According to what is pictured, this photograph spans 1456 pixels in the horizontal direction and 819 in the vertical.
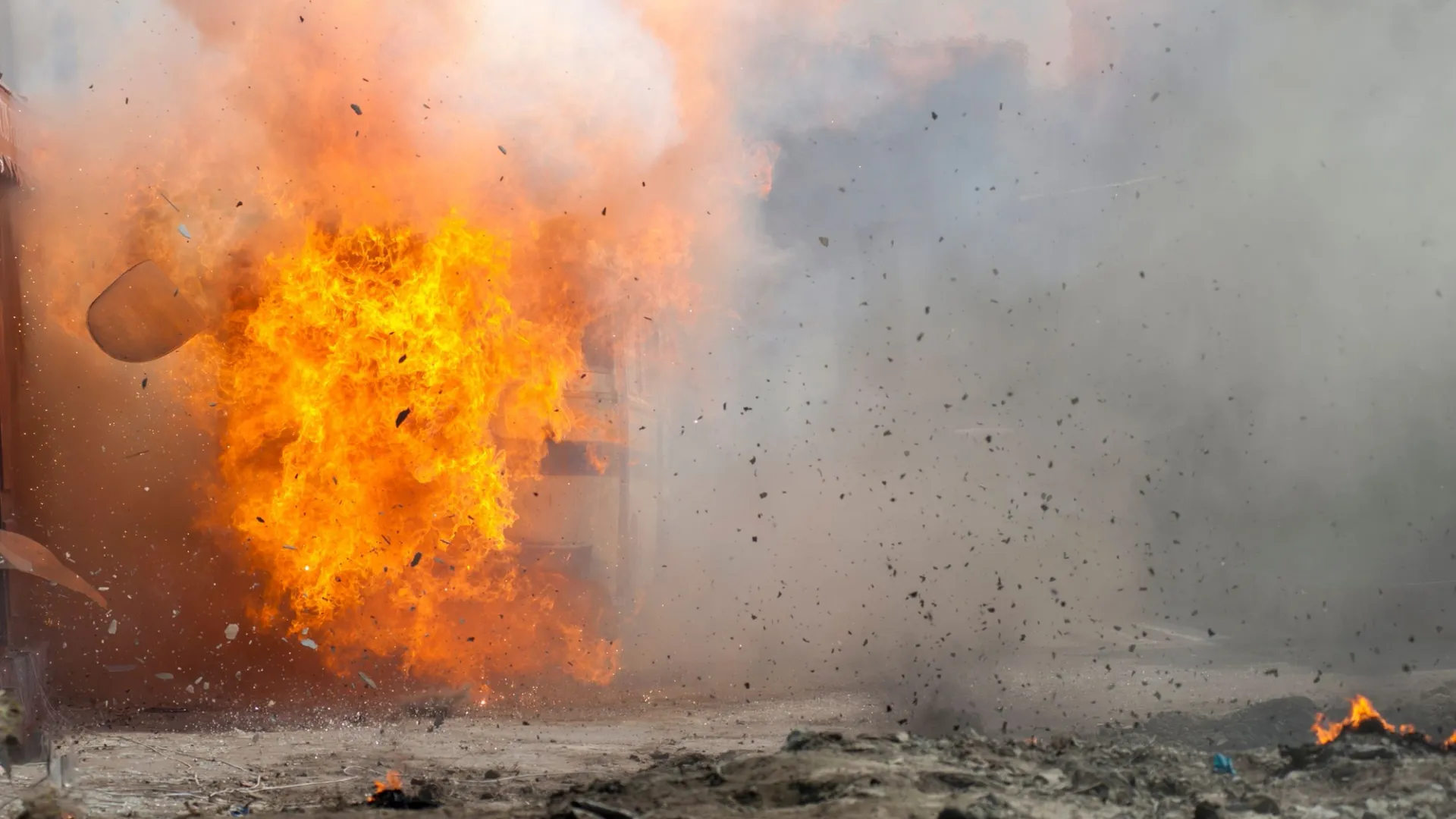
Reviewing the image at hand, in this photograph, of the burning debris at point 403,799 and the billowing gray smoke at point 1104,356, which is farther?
the billowing gray smoke at point 1104,356

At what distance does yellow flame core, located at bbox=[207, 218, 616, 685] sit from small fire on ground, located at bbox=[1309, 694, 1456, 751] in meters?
4.51

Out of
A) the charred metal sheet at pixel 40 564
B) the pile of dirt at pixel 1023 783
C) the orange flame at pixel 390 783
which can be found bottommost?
the pile of dirt at pixel 1023 783

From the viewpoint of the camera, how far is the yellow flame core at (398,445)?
21.6ft

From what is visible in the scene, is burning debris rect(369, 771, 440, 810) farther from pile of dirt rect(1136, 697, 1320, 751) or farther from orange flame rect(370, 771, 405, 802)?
pile of dirt rect(1136, 697, 1320, 751)

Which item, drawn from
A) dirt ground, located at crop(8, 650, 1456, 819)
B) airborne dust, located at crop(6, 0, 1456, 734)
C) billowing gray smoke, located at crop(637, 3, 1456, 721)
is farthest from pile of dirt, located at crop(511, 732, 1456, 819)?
billowing gray smoke, located at crop(637, 3, 1456, 721)

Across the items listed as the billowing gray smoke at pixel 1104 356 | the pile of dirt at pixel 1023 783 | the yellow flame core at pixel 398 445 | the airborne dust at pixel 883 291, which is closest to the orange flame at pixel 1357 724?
the pile of dirt at pixel 1023 783

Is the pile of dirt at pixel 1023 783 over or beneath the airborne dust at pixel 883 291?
beneath

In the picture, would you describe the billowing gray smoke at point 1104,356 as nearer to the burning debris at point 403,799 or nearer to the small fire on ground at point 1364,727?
the small fire on ground at point 1364,727

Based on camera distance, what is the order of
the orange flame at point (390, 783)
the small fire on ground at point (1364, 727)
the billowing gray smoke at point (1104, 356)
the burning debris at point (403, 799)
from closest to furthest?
1. the burning debris at point (403, 799)
2. the orange flame at point (390, 783)
3. the small fire on ground at point (1364, 727)
4. the billowing gray smoke at point (1104, 356)

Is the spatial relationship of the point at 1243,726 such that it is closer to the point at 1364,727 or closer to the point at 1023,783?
the point at 1364,727

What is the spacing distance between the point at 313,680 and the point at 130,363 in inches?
102

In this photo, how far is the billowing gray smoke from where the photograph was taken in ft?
22.8

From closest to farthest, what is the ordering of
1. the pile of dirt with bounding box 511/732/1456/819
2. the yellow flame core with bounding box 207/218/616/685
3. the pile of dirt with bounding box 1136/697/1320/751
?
1. the pile of dirt with bounding box 511/732/1456/819
2. the pile of dirt with bounding box 1136/697/1320/751
3. the yellow flame core with bounding box 207/218/616/685

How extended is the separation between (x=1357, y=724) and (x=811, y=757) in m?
3.16
